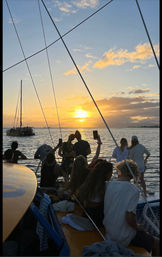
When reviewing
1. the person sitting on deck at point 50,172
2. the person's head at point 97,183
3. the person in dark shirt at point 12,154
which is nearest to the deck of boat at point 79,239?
the person's head at point 97,183

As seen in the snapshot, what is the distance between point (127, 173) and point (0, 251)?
2.12 metres

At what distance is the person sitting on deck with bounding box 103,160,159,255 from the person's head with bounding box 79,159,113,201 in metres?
0.31

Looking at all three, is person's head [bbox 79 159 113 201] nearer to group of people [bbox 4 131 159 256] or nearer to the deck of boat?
group of people [bbox 4 131 159 256]

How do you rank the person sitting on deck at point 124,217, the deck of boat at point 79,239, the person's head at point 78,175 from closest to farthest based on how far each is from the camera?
the person sitting on deck at point 124,217
the deck of boat at point 79,239
the person's head at point 78,175

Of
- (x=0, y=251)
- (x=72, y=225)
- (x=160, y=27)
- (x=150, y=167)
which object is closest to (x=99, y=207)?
(x=72, y=225)

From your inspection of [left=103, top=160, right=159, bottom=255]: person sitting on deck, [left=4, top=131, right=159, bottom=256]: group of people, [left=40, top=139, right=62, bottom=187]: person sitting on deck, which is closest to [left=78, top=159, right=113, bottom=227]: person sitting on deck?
[left=4, top=131, right=159, bottom=256]: group of people

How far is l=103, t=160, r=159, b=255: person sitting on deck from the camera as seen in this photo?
2633 mm

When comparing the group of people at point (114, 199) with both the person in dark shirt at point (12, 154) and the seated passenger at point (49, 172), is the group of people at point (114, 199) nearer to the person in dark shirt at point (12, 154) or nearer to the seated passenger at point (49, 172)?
the seated passenger at point (49, 172)

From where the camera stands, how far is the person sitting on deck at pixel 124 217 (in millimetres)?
2633

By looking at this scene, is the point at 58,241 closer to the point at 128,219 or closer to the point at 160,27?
the point at 128,219

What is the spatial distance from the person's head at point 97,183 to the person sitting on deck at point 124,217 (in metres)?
0.31

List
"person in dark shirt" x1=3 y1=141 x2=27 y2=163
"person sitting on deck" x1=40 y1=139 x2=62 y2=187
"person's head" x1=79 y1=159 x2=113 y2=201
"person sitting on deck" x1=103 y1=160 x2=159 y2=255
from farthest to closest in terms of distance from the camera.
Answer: "person in dark shirt" x1=3 y1=141 x2=27 y2=163 < "person sitting on deck" x1=40 y1=139 x2=62 y2=187 < "person's head" x1=79 y1=159 x2=113 y2=201 < "person sitting on deck" x1=103 y1=160 x2=159 y2=255

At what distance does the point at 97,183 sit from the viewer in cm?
323

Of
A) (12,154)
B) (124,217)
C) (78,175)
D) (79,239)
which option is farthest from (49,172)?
(124,217)
